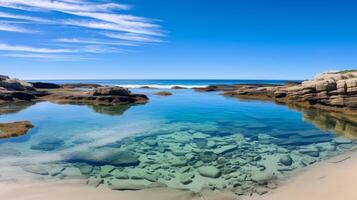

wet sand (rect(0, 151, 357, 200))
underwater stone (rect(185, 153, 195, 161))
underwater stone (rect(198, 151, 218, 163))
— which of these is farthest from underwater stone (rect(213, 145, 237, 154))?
wet sand (rect(0, 151, 357, 200))

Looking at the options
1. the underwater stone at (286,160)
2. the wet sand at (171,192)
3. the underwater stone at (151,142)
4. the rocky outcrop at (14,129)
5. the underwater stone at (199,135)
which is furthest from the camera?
the underwater stone at (199,135)

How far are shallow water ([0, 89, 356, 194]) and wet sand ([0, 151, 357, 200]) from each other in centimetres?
68

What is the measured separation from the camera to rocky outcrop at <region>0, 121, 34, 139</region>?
74.0 feet

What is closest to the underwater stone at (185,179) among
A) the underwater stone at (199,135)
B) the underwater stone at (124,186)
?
the underwater stone at (124,186)

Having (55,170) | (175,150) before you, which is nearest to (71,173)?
(55,170)

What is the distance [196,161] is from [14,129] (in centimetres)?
1554

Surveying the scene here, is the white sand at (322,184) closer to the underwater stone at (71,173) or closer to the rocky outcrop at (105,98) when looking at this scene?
the underwater stone at (71,173)

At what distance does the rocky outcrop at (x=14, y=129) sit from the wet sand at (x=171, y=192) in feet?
34.5

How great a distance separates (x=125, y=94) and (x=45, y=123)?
2435 cm

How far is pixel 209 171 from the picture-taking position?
14898 mm

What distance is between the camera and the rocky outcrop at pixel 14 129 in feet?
74.0

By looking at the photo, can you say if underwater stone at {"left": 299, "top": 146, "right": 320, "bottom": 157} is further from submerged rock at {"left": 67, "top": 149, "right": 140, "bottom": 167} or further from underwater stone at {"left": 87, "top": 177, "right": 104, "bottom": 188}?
underwater stone at {"left": 87, "top": 177, "right": 104, "bottom": 188}

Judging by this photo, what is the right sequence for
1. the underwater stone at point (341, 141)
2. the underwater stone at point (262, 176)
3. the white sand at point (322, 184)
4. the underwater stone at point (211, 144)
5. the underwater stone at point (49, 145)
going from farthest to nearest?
the underwater stone at point (341, 141) → the underwater stone at point (211, 144) → the underwater stone at point (49, 145) → the underwater stone at point (262, 176) → the white sand at point (322, 184)

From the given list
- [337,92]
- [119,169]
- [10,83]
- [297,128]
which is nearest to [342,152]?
[297,128]
